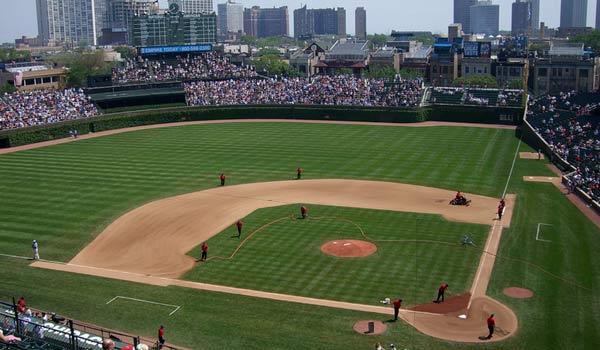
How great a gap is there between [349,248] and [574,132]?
3939cm

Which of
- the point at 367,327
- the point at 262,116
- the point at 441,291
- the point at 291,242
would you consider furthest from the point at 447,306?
the point at 262,116

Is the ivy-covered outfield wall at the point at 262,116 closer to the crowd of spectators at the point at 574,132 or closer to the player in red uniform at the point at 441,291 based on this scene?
the crowd of spectators at the point at 574,132

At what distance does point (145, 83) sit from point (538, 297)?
254 feet

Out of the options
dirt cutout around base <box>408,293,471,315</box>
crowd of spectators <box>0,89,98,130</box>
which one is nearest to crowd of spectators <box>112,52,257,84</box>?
crowd of spectators <box>0,89,98,130</box>

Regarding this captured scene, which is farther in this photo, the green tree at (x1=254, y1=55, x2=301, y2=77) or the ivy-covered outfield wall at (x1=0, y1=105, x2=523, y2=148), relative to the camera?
the green tree at (x1=254, y1=55, x2=301, y2=77)

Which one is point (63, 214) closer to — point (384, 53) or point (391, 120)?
point (391, 120)

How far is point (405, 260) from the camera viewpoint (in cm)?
3500

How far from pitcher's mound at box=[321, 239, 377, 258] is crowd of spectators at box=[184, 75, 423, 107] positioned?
53.5 meters

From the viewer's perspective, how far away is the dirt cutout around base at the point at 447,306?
28.9 metres

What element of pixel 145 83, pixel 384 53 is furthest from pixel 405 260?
pixel 384 53

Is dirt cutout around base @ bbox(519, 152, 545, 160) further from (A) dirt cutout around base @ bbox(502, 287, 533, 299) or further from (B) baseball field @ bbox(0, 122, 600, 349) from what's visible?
(A) dirt cutout around base @ bbox(502, 287, 533, 299)

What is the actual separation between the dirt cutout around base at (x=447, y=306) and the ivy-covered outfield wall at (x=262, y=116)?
56657 mm

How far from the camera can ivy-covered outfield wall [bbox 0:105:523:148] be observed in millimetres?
77281

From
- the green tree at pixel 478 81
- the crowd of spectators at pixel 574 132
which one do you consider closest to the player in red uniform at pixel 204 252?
→ the crowd of spectators at pixel 574 132
